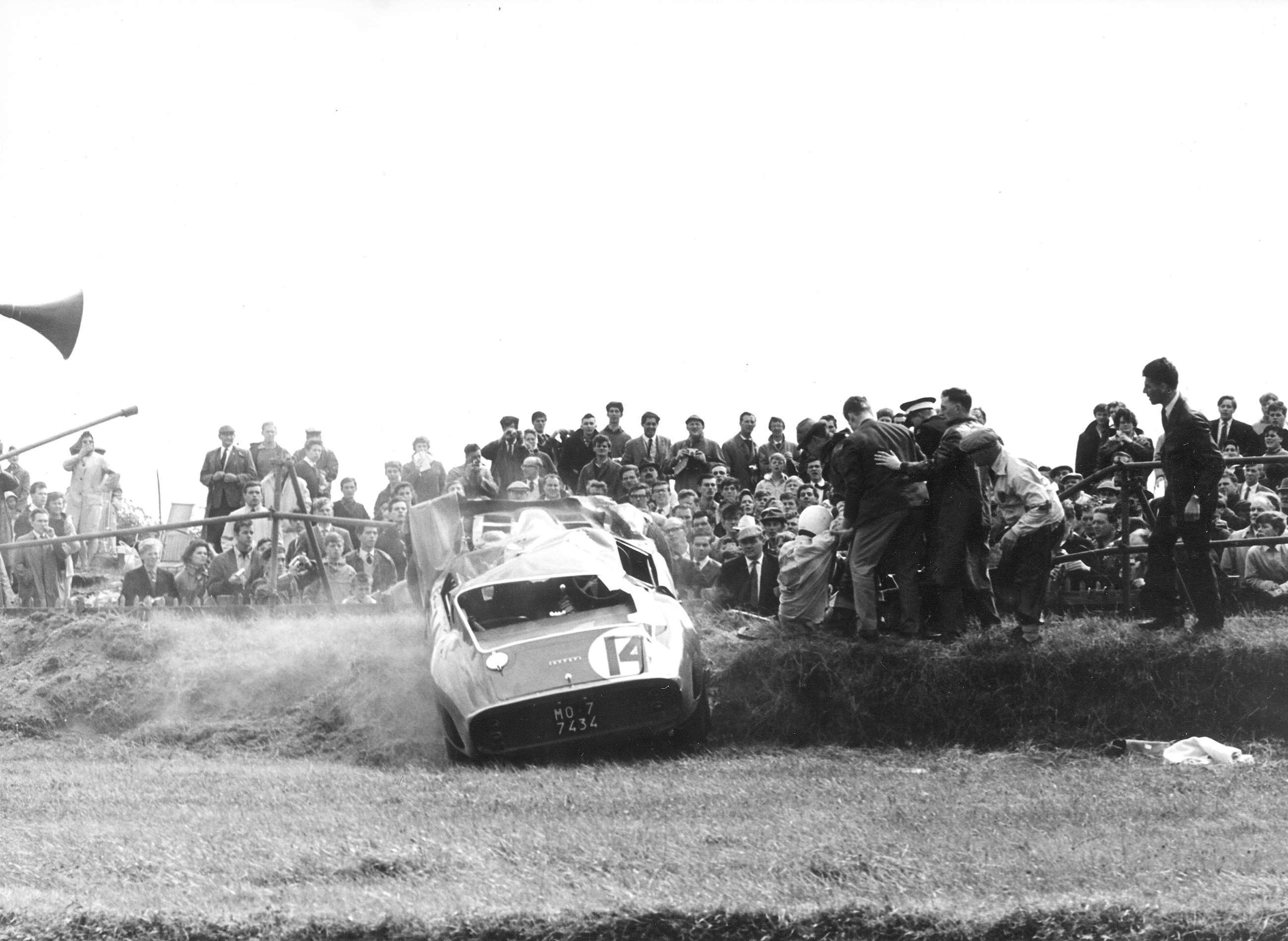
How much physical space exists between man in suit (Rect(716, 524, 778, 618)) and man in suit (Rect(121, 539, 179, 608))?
6.85 metres

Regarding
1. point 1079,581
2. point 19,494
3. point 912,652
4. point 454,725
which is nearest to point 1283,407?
point 1079,581

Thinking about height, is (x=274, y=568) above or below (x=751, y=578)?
above

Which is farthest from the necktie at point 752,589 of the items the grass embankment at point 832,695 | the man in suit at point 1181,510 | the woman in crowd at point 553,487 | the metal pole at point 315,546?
the metal pole at point 315,546

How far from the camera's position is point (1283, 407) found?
16.4 metres

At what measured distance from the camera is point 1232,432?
54.2 ft

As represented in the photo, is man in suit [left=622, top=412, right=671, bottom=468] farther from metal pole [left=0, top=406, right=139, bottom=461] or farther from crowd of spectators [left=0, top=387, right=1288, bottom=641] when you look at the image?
metal pole [left=0, top=406, right=139, bottom=461]

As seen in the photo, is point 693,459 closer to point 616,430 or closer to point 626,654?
point 616,430

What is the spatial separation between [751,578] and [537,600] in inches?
127

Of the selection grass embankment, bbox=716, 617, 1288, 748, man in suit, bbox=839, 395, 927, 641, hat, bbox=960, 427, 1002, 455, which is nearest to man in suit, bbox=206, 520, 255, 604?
grass embankment, bbox=716, 617, 1288, 748

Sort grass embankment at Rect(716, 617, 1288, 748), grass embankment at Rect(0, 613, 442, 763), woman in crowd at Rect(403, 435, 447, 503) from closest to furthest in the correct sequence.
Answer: grass embankment at Rect(716, 617, 1288, 748) → grass embankment at Rect(0, 613, 442, 763) → woman in crowd at Rect(403, 435, 447, 503)

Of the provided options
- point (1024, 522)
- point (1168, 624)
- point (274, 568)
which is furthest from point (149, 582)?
point (1168, 624)

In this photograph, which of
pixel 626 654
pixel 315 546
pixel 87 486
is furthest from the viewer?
pixel 87 486

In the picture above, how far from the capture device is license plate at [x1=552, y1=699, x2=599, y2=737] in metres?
11.6

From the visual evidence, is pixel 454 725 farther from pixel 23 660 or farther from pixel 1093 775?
pixel 23 660
